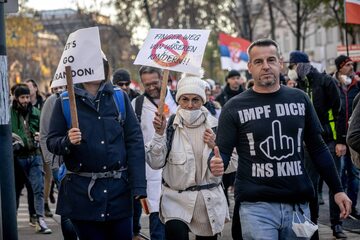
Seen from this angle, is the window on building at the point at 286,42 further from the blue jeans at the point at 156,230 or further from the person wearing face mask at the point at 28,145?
the blue jeans at the point at 156,230

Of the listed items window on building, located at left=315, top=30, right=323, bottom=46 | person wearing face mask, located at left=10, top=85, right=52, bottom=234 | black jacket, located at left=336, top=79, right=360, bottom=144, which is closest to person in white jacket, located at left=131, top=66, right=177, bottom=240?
black jacket, located at left=336, top=79, right=360, bottom=144

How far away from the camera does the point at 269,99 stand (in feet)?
17.7

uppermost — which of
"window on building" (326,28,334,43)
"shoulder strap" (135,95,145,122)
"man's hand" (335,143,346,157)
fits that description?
"window on building" (326,28,334,43)

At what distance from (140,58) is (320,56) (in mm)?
53603

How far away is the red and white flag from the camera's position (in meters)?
11.9

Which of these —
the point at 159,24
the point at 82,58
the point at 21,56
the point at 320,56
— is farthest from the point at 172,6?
the point at 82,58

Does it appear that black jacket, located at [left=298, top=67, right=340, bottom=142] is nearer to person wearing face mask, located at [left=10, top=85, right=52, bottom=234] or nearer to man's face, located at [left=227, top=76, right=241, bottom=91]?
person wearing face mask, located at [left=10, top=85, right=52, bottom=234]

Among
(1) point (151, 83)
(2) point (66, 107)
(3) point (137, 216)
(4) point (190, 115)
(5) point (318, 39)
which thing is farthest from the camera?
(5) point (318, 39)

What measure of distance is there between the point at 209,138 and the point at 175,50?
0.81 metres

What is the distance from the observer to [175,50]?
7.03 meters

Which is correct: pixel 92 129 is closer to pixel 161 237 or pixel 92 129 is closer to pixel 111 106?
pixel 111 106

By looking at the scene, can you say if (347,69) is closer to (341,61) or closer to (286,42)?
(341,61)

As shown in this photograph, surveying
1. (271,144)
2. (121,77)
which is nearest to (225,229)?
(121,77)

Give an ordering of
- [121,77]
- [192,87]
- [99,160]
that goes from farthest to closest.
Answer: [121,77] < [192,87] < [99,160]
